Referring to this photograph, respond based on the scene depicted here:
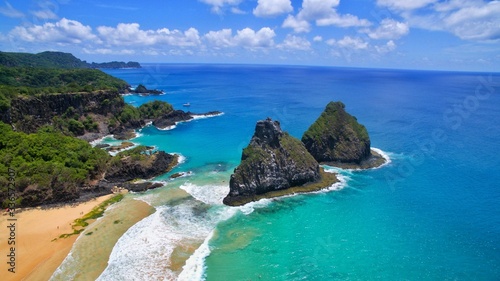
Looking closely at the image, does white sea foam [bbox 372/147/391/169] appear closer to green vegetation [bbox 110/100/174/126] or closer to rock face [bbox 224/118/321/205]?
rock face [bbox 224/118/321/205]

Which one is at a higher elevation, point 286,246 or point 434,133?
point 434,133

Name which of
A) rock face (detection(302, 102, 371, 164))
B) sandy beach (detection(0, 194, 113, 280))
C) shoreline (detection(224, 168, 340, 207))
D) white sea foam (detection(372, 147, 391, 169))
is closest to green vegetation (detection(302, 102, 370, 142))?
rock face (detection(302, 102, 371, 164))

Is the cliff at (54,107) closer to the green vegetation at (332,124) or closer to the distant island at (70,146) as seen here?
the distant island at (70,146)

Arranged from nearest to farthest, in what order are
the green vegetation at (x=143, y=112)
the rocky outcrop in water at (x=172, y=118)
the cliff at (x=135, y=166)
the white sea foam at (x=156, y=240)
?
1. the white sea foam at (x=156, y=240)
2. the cliff at (x=135, y=166)
3. the green vegetation at (x=143, y=112)
4. the rocky outcrop in water at (x=172, y=118)

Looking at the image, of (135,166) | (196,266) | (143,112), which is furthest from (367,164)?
(143,112)

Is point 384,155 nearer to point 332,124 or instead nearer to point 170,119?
point 332,124

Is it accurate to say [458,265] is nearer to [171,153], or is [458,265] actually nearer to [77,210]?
[77,210]

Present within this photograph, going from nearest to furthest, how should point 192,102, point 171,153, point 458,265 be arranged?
point 458,265 → point 171,153 → point 192,102

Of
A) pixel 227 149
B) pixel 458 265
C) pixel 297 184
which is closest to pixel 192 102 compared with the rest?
pixel 227 149

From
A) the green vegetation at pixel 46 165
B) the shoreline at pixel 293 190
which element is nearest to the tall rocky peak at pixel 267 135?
the shoreline at pixel 293 190
